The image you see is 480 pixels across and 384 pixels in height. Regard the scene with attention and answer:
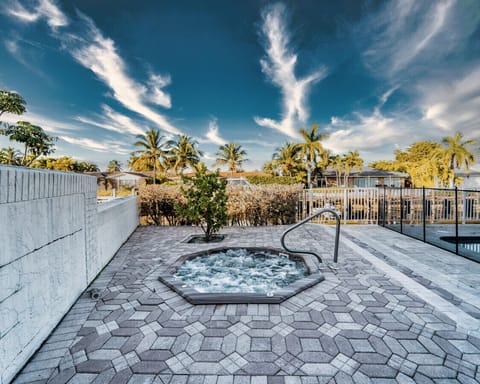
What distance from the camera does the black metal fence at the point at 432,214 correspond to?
19.3 feet

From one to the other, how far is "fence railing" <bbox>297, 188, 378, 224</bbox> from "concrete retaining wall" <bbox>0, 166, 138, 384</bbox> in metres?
7.01

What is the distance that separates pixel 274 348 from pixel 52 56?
1084 cm

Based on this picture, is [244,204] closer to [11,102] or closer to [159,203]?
[159,203]

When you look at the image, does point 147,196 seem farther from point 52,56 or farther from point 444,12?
point 444,12

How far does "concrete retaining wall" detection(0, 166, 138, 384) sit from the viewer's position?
1.58m

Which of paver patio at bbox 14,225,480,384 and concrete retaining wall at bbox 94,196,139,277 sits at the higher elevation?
concrete retaining wall at bbox 94,196,139,277

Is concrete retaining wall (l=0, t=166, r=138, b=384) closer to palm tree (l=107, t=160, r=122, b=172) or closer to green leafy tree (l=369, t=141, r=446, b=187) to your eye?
green leafy tree (l=369, t=141, r=446, b=187)

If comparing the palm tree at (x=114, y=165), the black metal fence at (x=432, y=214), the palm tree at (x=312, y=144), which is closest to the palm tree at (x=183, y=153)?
the palm tree at (x=312, y=144)

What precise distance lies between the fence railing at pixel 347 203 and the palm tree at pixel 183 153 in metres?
22.4

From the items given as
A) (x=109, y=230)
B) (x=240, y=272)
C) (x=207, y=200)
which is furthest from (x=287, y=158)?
(x=109, y=230)

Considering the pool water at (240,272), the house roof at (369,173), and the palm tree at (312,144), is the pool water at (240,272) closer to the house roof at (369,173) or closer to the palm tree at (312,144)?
the palm tree at (312,144)

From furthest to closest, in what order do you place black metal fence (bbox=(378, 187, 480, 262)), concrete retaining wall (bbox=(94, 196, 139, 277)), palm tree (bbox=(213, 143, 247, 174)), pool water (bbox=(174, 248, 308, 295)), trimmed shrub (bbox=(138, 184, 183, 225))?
palm tree (bbox=(213, 143, 247, 174)), trimmed shrub (bbox=(138, 184, 183, 225)), black metal fence (bbox=(378, 187, 480, 262)), concrete retaining wall (bbox=(94, 196, 139, 277)), pool water (bbox=(174, 248, 308, 295))

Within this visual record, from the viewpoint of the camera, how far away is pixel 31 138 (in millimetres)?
12391

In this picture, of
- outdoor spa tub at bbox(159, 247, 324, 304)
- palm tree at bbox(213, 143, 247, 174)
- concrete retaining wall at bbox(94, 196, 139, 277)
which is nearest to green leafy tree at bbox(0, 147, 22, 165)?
concrete retaining wall at bbox(94, 196, 139, 277)
